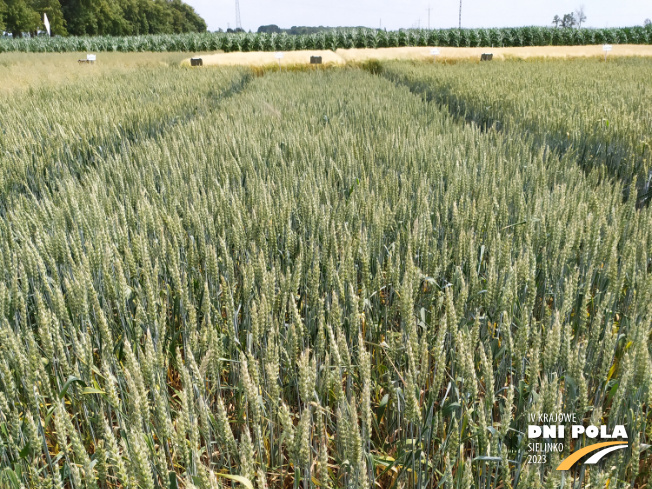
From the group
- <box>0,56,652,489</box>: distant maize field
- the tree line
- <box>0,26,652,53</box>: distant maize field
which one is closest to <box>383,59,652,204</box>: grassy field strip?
<box>0,56,652,489</box>: distant maize field

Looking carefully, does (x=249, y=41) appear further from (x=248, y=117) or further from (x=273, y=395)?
(x=273, y=395)

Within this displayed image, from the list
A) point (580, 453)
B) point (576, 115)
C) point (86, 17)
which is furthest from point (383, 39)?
point (86, 17)

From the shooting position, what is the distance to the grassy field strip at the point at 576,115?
3.41 m

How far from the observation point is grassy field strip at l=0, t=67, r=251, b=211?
3.20m

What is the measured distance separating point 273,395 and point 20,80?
11.6 metres

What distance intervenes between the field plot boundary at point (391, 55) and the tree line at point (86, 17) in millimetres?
33488

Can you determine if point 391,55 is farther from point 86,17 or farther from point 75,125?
point 86,17

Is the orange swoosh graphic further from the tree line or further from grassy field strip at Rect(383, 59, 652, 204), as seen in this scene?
the tree line

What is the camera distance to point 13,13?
129ft

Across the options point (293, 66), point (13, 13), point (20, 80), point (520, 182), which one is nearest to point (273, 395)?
point (520, 182)

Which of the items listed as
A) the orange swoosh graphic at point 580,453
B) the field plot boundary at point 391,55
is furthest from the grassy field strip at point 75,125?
the field plot boundary at point 391,55

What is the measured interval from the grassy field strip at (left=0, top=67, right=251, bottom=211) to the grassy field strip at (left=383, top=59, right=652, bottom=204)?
340 cm

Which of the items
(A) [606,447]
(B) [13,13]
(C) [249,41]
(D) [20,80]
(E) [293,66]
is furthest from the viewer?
(B) [13,13]

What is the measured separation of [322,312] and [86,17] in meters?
55.7
